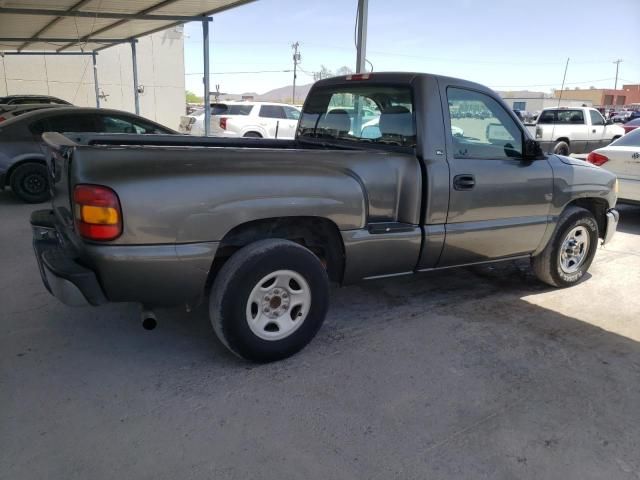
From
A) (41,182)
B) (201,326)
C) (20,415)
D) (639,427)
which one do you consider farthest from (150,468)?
(41,182)

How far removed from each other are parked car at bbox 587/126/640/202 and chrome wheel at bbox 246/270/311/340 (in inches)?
245

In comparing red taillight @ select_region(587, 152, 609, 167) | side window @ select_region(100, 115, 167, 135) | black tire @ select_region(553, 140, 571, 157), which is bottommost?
black tire @ select_region(553, 140, 571, 157)

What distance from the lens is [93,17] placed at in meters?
12.2

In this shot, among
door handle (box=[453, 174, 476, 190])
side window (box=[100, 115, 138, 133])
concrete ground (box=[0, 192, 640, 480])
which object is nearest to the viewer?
concrete ground (box=[0, 192, 640, 480])

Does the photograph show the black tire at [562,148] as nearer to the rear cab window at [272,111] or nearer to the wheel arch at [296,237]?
the rear cab window at [272,111]

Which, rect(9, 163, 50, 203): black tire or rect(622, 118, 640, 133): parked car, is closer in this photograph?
rect(9, 163, 50, 203): black tire

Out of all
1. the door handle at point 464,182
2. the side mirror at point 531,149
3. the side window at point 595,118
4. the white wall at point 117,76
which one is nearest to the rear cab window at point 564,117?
the side window at point 595,118

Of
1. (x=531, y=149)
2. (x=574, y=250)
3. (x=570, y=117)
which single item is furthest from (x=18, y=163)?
(x=570, y=117)

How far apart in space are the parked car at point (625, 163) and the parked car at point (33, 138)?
6808 millimetres

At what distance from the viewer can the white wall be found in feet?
75.6

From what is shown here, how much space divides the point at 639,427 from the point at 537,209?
2.07m

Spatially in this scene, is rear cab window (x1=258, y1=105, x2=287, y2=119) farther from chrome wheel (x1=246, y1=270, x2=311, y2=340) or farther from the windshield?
chrome wheel (x1=246, y1=270, x2=311, y2=340)

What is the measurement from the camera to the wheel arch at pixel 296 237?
321cm

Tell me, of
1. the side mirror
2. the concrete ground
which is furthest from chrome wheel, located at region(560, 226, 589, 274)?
the side mirror
